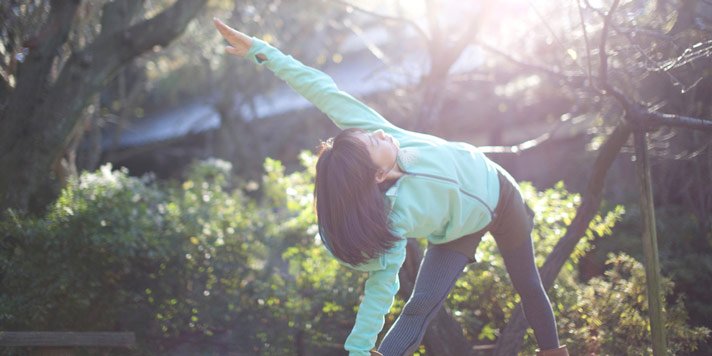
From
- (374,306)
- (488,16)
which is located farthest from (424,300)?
(488,16)

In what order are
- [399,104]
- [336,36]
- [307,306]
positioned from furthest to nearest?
1. [336,36]
2. [399,104]
3. [307,306]

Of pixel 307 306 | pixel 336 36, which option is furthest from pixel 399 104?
pixel 336 36

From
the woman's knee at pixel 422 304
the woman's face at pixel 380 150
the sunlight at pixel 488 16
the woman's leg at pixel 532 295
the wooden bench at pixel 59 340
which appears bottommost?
the wooden bench at pixel 59 340

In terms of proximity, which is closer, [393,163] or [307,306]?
[393,163]

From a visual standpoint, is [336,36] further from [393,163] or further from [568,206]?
[393,163]

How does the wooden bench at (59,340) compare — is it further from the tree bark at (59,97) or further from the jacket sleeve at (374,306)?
the jacket sleeve at (374,306)

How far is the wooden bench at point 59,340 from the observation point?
3375mm

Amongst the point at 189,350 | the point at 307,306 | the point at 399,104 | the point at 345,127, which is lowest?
the point at 189,350

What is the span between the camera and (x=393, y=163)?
8.70 ft

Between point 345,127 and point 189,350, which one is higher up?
point 345,127

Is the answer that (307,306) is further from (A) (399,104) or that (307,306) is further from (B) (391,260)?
(A) (399,104)

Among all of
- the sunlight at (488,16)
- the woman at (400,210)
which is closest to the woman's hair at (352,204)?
the woman at (400,210)

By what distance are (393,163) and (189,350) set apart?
2258 mm

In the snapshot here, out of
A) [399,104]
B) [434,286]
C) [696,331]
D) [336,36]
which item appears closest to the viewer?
[434,286]
